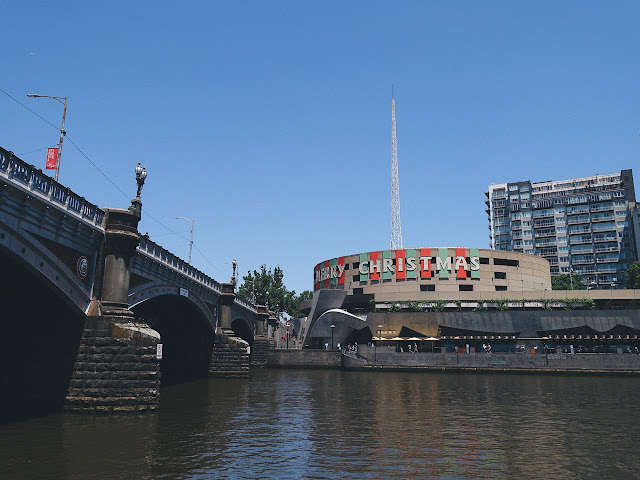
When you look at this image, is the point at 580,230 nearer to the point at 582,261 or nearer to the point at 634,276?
the point at 582,261

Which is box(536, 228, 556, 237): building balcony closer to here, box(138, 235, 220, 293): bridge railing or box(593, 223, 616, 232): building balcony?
box(593, 223, 616, 232): building balcony

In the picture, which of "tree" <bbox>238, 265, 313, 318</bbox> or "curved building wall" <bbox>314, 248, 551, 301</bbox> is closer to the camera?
"curved building wall" <bbox>314, 248, 551, 301</bbox>

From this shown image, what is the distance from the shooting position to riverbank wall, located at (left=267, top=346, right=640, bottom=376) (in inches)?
2820

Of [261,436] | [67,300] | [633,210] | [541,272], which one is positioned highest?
[633,210]

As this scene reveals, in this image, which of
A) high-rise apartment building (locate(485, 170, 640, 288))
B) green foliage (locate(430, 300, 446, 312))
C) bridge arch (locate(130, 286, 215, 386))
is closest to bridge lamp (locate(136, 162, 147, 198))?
bridge arch (locate(130, 286, 215, 386))

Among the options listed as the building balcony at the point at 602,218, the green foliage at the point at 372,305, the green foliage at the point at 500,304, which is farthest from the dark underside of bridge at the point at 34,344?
the building balcony at the point at 602,218

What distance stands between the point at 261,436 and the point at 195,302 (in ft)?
104

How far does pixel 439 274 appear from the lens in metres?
107

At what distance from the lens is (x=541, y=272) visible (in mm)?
117000

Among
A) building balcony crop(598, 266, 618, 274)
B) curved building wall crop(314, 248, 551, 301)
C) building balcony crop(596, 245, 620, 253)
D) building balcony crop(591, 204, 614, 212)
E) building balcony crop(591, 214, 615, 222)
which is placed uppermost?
building balcony crop(591, 204, 614, 212)

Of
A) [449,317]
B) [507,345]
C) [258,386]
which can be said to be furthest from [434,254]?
[258,386]

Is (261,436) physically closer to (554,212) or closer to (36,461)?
(36,461)

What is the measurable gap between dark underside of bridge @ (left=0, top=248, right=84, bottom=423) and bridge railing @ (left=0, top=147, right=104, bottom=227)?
432 cm

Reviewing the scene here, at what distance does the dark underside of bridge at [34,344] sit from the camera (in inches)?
1084
